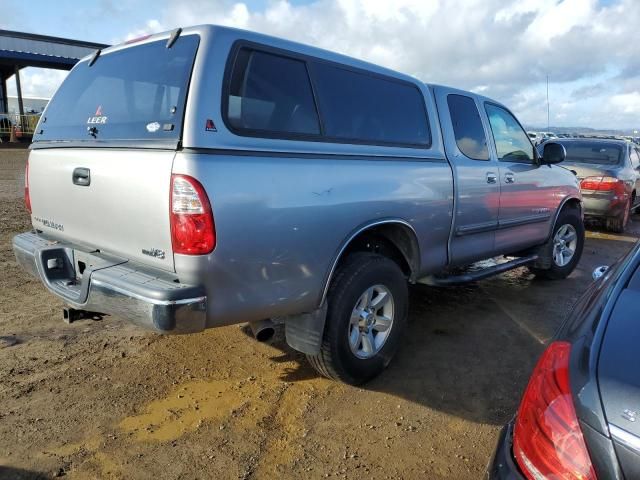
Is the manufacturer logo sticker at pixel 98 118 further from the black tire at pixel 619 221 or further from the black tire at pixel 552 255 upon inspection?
the black tire at pixel 619 221

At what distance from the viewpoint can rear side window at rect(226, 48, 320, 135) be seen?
2639 millimetres

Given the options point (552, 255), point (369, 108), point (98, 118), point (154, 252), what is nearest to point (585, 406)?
point (154, 252)

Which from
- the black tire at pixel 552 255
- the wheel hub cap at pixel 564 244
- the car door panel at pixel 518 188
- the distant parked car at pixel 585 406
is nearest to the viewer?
the distant parked car at pixel 585 406

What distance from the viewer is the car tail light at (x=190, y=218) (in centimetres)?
236

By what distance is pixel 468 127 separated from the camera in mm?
4426

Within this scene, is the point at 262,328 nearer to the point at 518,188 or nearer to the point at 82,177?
the point at 82,177

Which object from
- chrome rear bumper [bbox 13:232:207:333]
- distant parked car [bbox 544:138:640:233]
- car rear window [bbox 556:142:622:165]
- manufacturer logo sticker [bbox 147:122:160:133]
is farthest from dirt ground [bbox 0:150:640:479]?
car rear window [bbox 556:142:622:165]

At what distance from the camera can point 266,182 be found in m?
2.59

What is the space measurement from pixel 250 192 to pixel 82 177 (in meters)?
1.11

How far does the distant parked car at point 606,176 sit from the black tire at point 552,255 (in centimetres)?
313

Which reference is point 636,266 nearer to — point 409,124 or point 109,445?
point 409,124

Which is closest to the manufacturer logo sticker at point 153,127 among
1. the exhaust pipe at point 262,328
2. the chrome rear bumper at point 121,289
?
the chrome rear bumper at point 121,289

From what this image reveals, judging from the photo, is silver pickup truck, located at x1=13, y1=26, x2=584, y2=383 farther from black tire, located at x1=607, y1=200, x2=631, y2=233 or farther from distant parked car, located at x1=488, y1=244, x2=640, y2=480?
black tire, located at x1=607, y1=200, x2=631, y2=233

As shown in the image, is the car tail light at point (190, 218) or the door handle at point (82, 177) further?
the door handle at point (82, 177)
